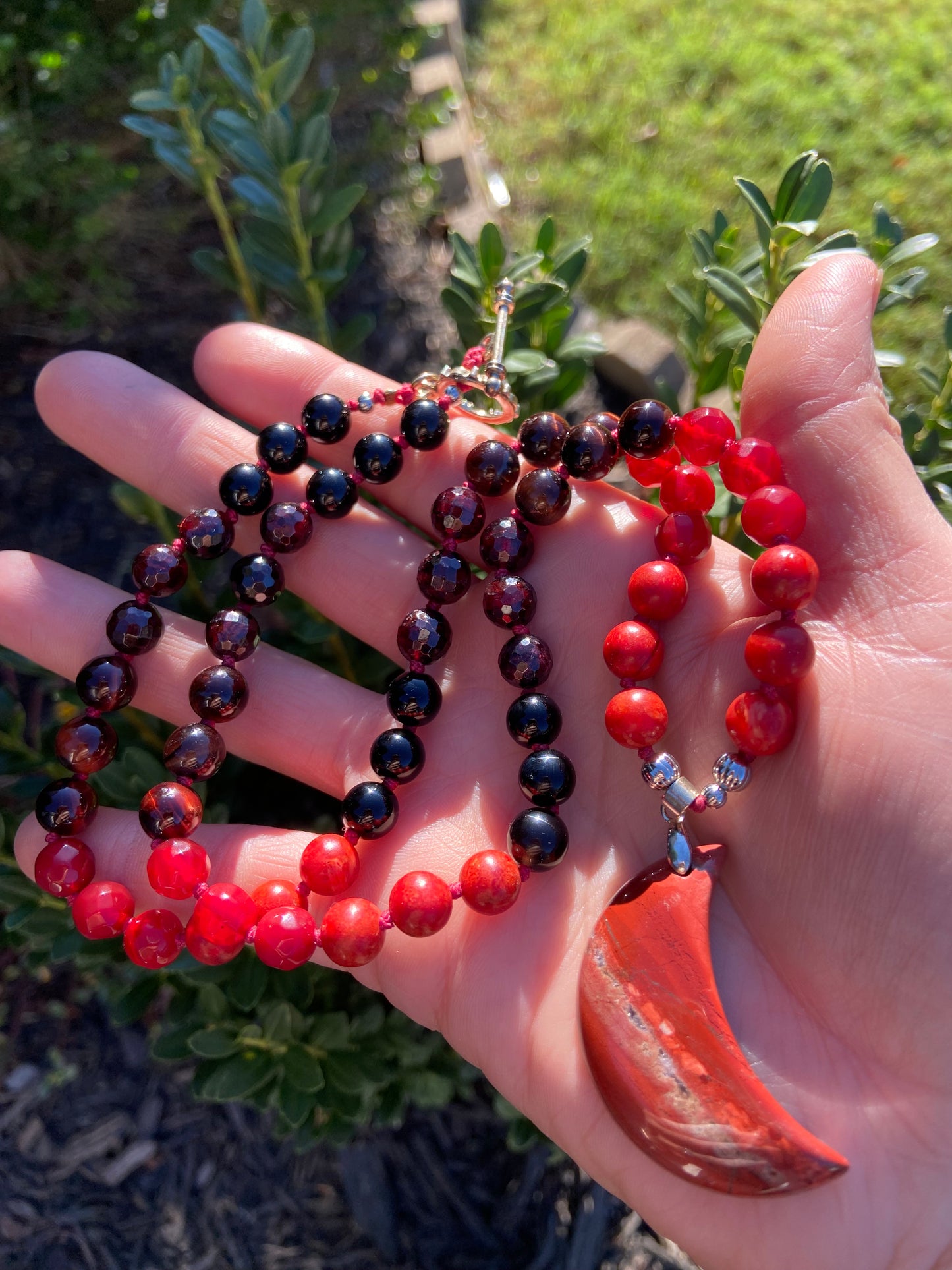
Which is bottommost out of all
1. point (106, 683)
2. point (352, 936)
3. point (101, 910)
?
Answer: point (101, 910)

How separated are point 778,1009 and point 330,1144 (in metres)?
1.24

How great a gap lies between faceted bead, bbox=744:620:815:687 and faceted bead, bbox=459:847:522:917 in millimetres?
602

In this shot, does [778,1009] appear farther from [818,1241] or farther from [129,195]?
[129,195]

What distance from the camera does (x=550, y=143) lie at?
4.24 metres

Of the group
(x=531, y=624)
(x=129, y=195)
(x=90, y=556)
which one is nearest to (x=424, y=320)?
(x=129, y=195)

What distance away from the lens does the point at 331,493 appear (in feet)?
7.38

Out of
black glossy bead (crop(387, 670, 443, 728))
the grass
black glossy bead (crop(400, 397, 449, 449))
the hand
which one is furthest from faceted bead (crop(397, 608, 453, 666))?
the grass

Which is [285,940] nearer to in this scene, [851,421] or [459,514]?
[459,514]

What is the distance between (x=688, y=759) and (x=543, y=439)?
748 millimetres

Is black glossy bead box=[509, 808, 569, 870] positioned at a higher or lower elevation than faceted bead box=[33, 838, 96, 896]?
higher

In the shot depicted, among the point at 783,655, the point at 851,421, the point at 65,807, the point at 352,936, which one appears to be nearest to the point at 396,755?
the point at 352,936

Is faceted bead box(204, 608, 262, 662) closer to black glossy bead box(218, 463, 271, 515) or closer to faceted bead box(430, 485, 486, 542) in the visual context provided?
black glossy bead box(218, 463, 271, 515)

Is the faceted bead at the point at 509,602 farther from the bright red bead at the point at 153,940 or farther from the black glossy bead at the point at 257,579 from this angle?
the bright red bead at the point at 153,940

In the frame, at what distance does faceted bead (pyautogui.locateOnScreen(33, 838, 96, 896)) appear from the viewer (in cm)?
203
